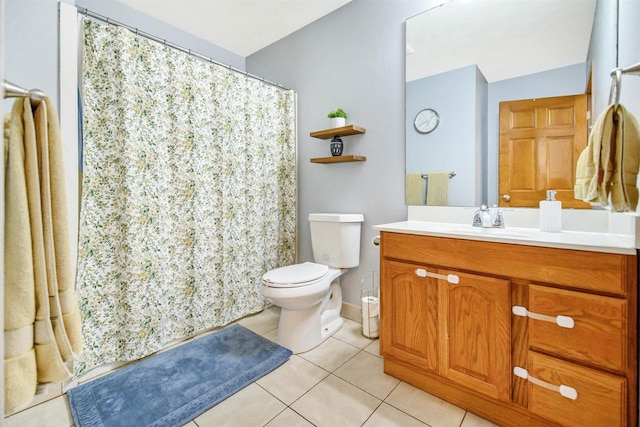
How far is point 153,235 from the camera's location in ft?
5.87

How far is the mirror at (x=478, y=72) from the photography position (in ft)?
4.90

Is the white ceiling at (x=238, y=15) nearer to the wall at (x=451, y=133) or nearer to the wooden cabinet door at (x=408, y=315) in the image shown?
the wall at (x=451, y=133)

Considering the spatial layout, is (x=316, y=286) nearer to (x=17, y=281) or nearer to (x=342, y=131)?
(x=342, y=131)

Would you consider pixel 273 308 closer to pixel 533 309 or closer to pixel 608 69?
pixel 533 309

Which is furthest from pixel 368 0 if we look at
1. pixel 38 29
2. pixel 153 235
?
pixel 153 235

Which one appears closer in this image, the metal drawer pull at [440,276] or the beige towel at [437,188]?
the metal drawer pull at [440,276]

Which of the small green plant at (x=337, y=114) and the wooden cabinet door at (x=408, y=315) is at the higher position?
the small green plant at (x=337, y=114)

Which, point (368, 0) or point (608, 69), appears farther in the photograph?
point (368, 0)

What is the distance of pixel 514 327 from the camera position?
1.22 meters

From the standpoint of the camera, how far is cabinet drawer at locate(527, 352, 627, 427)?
1.01 metres

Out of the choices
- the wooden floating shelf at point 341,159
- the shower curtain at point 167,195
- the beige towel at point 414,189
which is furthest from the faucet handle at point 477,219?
the shower curtain at point 167,195

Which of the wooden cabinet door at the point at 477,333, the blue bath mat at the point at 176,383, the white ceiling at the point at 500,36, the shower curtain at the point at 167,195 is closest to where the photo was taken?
the wooden cabinet door at the point at 477,333

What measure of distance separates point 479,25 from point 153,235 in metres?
2.32

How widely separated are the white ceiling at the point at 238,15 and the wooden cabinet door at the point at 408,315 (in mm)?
2083
